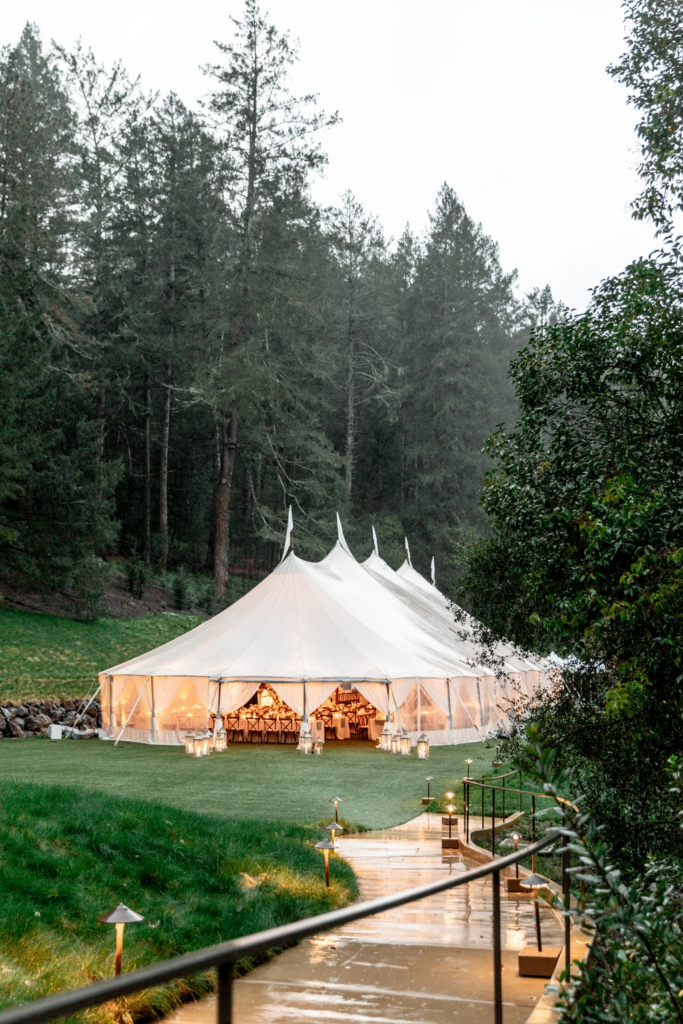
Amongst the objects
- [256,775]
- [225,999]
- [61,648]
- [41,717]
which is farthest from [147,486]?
[225,999]

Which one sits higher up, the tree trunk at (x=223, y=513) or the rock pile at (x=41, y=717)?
the tree trunk at (x=223, y=513)

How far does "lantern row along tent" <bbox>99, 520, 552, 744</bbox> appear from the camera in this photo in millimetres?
17422

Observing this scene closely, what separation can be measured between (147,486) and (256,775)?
19.8 meters

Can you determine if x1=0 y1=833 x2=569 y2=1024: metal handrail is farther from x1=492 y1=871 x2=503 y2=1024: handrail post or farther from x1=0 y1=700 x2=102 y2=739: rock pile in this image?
x1=0 y1=700 x2=102 y2=739: rock pile

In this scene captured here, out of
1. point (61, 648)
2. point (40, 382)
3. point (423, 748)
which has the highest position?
point (40, 382)

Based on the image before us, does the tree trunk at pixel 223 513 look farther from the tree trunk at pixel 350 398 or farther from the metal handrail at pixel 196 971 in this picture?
the metal handrail at pixel 196 971

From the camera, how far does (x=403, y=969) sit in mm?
4922

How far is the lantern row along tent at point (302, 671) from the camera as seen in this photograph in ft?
57.2

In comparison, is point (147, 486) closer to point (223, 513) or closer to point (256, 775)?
point (223, 513)

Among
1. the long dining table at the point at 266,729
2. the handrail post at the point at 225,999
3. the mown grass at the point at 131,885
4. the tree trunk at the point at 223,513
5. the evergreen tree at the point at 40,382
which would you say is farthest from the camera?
the tree trunk at the point at 223,513

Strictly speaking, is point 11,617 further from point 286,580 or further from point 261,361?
point 261,361

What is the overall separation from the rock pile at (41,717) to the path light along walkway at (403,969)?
39.3ft


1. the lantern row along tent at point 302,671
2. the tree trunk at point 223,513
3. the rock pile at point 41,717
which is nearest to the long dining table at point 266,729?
the lantern row along tent at point 302,671

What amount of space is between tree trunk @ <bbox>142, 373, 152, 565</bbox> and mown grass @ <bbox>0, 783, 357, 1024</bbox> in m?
23.4
